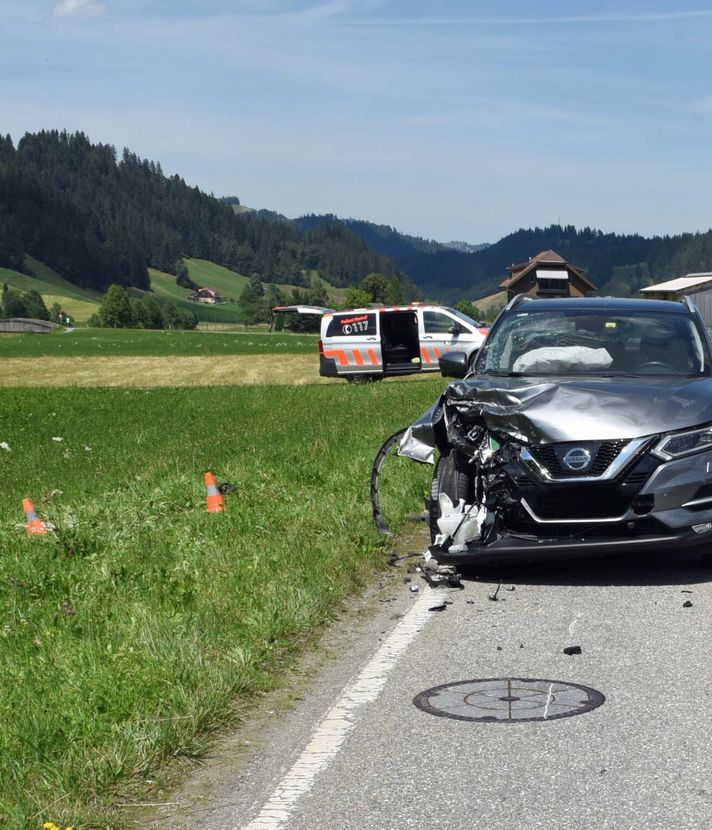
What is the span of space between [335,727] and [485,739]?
584mm

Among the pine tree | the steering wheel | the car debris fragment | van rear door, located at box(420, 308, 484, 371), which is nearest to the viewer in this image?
the car debris fragment

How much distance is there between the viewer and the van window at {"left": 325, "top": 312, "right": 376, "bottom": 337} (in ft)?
120

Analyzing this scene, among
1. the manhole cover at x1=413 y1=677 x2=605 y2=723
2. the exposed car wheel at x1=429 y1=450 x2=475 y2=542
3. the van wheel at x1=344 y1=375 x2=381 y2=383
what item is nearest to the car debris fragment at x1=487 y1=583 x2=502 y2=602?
the exposed car wheel at x1=429 y1=450 x2=475 y2=542

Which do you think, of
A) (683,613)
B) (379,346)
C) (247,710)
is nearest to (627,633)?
(683,613)

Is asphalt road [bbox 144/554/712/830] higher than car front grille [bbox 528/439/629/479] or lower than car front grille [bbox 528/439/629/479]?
lower

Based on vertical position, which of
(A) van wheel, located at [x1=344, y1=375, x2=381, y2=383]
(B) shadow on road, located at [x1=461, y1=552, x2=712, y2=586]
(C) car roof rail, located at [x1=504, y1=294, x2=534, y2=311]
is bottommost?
(A) van wheel, located at [x1=344, y1=375, x2=381, y2=383]

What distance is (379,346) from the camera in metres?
36.6

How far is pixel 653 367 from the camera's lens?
28.7 feet

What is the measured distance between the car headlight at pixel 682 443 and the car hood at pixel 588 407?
5cm

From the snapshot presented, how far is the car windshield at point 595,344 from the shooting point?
8805 mm

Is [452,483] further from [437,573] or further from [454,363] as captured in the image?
[454,363]

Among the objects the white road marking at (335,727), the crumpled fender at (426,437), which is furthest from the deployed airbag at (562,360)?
the white road marking at (335,727)

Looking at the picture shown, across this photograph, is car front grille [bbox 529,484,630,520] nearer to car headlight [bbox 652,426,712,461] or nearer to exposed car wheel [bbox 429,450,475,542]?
car headlight [bbox 652,426,712,461]

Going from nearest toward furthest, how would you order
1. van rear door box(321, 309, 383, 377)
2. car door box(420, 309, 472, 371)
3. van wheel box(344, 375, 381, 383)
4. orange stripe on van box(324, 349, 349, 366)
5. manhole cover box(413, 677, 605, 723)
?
manhole cover box(413, 677, 605, 723) < car door box(420, 309, 472, 371) < van rear door box(321, 309, 383, 377) < orange stripe on van box(324, 349, 349, 366) < van wheel box(344, 375, 381, 383)
